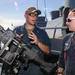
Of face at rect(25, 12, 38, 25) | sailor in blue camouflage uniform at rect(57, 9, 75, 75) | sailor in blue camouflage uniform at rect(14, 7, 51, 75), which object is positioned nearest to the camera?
sailor in blue camouflage uniform at rect(57, 9, 75, 75)

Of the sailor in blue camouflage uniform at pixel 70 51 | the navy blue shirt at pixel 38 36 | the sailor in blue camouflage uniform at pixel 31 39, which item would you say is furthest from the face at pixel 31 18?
the sailor in blue camouflage uniform at pixel 70 51

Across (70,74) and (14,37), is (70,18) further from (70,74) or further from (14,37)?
(14,37)

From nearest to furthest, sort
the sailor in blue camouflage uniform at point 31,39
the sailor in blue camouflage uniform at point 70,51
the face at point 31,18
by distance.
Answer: the sailor in blue camouflage uniform at point 70,51
the sailor in blue camouflage uniform at point 31,39
the face at point 31,18

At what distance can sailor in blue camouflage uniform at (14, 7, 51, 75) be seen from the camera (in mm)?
3970

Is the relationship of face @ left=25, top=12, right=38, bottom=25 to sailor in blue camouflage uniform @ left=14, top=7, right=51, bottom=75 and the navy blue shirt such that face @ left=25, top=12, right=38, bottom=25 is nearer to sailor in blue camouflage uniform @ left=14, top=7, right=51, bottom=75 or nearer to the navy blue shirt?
sailor in blue camouflage uniform @ left=14, top=7, right=51, bottom=75

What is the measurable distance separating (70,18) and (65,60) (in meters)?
0.63

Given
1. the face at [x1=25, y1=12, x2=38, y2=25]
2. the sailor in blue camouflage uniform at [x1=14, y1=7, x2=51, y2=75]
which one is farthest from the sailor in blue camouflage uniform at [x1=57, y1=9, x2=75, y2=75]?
the face at [x1=25, y1=12, x2=38, y2=25]

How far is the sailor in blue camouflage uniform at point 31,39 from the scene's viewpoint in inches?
156

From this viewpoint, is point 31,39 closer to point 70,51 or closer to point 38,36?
point 38,36

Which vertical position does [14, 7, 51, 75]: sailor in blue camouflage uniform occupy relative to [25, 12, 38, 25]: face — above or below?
below

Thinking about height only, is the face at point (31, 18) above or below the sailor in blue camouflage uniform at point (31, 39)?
above

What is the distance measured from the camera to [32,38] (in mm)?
3768

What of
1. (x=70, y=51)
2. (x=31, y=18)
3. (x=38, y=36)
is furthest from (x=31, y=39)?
(x=70, y=51)

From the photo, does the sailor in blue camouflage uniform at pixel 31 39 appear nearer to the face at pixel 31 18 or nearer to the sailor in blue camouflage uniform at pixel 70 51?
the face at pixel 31 18
